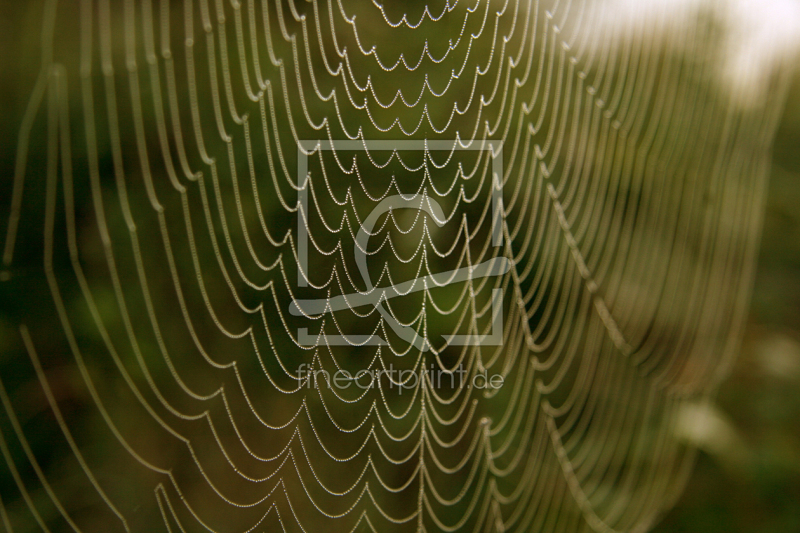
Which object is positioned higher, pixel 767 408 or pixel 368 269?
pixel 368 269

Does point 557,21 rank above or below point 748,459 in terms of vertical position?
above

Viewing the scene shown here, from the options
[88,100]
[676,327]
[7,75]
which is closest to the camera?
[88,100]

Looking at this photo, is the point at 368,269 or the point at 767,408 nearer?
the point at 368,269

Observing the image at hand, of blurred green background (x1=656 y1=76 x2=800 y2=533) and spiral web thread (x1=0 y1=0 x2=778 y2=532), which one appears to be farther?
blurred green background (x1=656 y1=76 x2=800 y2=533)

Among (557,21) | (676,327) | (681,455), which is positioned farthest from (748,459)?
(557,21)

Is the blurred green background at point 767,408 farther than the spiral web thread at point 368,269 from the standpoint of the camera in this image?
Yes

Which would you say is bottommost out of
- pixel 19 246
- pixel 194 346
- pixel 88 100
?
pixel 194 346

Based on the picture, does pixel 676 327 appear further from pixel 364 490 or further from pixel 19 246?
pixel 19 246

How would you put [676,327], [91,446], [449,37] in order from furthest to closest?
1. [676,327]
2. [449,37]
3. [91,446]
